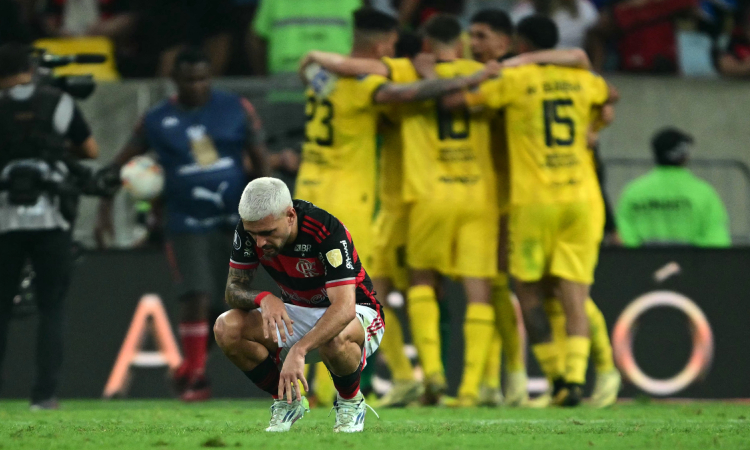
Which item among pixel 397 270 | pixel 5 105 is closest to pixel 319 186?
pixel 397 270

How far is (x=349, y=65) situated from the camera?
337 inches

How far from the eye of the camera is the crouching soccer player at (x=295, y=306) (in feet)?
17.6

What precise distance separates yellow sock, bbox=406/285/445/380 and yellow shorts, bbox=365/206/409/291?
1.46ft

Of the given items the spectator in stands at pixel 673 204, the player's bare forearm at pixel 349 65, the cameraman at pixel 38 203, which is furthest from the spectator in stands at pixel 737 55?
the cameraman at pixel 38 203

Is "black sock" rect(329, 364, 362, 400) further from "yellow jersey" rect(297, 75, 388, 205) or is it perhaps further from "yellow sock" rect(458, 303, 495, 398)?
"yellow jersey" rect(297, 75, 388, 205)

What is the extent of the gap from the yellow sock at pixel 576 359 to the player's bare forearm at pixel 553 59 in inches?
72.8

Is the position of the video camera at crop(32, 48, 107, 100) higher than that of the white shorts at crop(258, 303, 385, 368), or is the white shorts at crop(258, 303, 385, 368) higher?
the video camera at crop(32, 48, 107, 100)

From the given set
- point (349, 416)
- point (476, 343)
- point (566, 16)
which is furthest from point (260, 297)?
point (566, 16)

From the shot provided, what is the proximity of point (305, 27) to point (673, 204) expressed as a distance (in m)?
3.66

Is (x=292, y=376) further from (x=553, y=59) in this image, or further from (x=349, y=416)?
(x=553, y=59)

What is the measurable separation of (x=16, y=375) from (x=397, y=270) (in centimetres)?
342

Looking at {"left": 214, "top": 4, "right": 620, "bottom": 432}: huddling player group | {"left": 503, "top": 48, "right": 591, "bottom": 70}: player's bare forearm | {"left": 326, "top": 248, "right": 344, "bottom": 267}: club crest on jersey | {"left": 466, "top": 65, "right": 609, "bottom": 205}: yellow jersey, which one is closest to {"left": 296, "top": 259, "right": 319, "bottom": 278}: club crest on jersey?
{"left": 326, "top": 248, "right": 344, "bottom": 267}: club crest on jersey

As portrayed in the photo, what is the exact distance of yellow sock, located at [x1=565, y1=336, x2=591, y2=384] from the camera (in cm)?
813

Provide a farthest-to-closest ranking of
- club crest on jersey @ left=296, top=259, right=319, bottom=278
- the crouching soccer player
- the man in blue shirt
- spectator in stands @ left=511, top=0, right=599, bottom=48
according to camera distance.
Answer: spectator in stands @ left=511, top=0, right=599, bottom=48, the man in blue shirt, club crest on jersey @ left=296, top=259, right=319, bottom=278, the crouching soccer player
